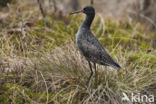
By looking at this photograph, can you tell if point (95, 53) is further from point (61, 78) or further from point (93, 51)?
point (61, 78)

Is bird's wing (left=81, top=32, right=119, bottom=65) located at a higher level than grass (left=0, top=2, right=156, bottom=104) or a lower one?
higher

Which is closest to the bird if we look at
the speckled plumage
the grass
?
the speckled plumage

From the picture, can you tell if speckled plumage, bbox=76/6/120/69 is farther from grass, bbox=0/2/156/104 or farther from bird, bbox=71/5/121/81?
grass, bbox=0/2/156/104

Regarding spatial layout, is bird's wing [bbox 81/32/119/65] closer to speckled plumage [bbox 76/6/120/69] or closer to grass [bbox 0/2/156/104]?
speckled plumage [bbox 76/6/120/69]

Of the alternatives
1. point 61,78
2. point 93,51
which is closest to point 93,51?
point 93,51

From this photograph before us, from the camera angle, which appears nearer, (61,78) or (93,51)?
(93,51)

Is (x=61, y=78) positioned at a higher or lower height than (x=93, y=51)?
lower

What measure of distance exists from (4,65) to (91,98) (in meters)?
1.48

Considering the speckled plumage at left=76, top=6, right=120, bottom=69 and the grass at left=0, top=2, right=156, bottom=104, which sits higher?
the speckled plumage at left=76, top=6, right=120, bottom=69

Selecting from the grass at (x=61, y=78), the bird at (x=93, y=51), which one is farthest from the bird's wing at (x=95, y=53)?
the grass at (x=61, y=78)

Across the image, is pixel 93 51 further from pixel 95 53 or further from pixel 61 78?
pixel 61 78

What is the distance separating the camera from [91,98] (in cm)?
346

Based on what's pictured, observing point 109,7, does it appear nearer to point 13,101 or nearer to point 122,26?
point 122,26

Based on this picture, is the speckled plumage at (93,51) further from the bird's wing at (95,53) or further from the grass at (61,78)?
the grass at (61,78)
